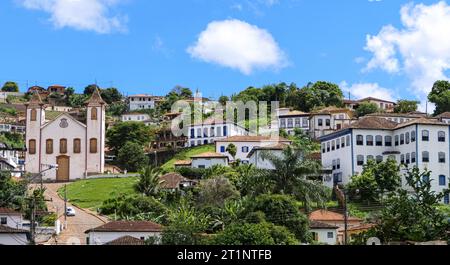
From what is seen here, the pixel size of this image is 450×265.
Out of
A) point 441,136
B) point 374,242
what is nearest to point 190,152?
point 441,136

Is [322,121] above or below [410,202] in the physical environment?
above

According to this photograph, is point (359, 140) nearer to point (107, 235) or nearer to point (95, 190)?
point (95, 190)

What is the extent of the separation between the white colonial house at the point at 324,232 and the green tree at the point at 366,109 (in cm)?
3263

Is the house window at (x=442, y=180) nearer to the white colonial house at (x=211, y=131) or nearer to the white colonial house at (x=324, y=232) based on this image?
the white colonial house at (x=324, y=232)

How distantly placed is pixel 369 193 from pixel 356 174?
109 inches

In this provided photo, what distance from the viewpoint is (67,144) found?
46.2m

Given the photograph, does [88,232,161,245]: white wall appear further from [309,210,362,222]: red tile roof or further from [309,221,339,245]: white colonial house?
[309,210,362,222]: red tile roof

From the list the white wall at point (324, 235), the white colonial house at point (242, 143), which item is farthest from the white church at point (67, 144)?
the white wall at point (324, 235)

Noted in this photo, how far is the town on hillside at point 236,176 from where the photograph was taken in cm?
1939

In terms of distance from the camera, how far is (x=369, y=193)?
31719 mm

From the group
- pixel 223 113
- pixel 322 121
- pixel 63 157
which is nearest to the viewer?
pixel 63 157

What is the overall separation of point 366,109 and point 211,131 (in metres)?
12.0
